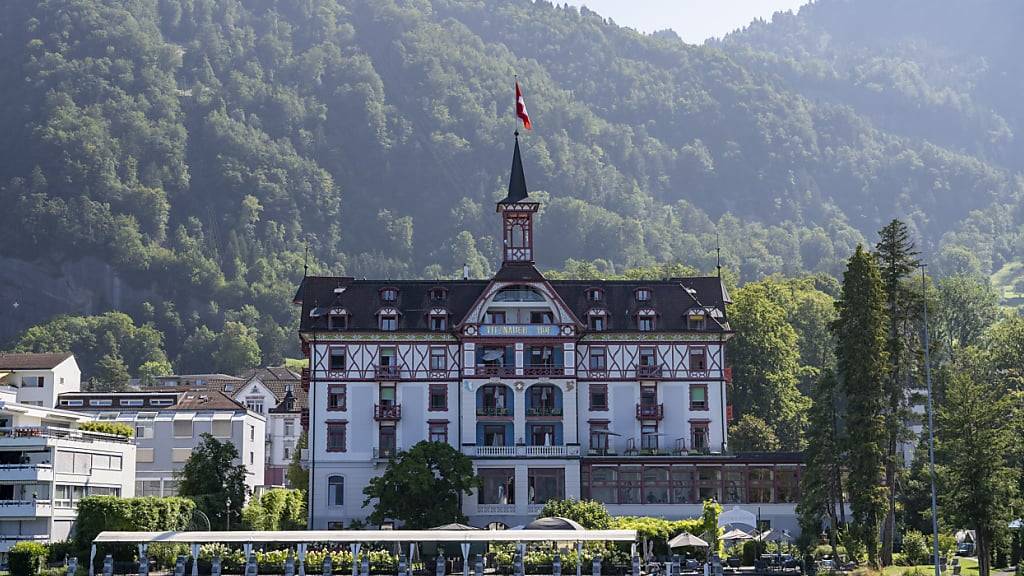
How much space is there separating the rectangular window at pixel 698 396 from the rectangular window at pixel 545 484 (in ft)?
34.6

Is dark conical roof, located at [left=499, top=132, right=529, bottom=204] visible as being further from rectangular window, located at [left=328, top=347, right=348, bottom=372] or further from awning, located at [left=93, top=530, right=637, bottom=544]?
awning, located at [left=93, top=530, right=637, bottom=544]

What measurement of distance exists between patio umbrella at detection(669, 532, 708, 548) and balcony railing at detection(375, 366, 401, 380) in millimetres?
27496

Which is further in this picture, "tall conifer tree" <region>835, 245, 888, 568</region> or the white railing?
the white railing

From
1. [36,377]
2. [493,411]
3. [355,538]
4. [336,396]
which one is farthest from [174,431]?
[355,538]

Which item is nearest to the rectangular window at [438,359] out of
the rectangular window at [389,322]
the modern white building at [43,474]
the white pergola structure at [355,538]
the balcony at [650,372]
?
the rectangular window at [389,322]

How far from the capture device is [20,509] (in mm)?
86750

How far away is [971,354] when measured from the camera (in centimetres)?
13488

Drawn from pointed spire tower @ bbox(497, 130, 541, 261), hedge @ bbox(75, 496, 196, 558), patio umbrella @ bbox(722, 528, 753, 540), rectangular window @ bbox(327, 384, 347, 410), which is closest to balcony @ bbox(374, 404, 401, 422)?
Result: rectangular window @ bbox(327, 384, 347, 410)

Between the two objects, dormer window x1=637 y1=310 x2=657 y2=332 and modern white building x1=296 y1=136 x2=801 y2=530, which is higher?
dormer window x1=637 y1=310 x2=657 y2=332

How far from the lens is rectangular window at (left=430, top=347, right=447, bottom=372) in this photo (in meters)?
102

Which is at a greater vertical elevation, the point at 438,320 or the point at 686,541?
the point at 438,320

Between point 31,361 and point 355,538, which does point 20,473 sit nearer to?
point 355,538

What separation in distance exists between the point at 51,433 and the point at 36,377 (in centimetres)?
5695

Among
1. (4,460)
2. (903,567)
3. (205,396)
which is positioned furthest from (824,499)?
(205,396)
